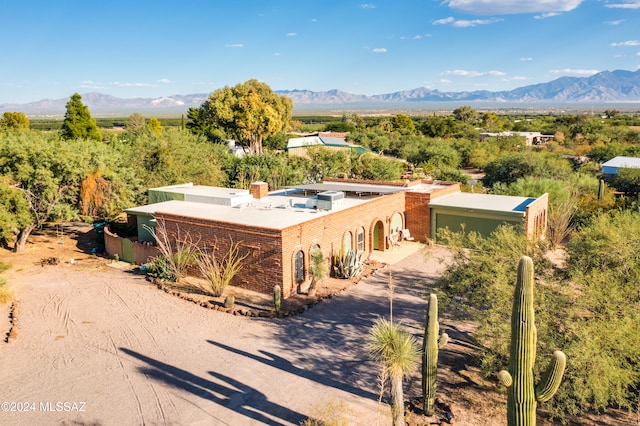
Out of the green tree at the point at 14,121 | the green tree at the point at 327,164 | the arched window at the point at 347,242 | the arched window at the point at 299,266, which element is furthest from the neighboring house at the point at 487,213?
the green tree at the point at 14,121

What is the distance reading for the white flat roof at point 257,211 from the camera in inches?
683

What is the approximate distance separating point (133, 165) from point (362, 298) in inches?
786

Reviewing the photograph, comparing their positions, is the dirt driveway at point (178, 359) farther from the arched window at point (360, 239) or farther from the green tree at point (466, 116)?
the green tree at point (466, 116)

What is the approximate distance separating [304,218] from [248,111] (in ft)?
104

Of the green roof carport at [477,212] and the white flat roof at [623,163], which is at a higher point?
the white flat roof at [623,163]

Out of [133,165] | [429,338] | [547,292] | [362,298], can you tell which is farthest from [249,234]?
[133,165]

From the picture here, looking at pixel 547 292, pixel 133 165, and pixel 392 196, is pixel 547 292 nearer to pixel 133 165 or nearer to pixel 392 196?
pixel 392 196

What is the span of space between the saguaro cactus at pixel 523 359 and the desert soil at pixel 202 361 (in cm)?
175

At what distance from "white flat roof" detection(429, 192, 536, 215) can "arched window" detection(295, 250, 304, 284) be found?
9.50m

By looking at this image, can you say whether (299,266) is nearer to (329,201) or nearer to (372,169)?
(329,201)

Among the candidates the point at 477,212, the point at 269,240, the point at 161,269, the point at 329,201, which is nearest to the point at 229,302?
the point at 269,240

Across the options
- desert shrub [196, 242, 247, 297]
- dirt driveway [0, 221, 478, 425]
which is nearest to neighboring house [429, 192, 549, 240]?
dirt driveway [0, 221, 478, 425]

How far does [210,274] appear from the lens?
16.2 meters

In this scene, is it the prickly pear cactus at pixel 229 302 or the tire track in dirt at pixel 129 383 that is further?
the prickly pear cactus at pixel 229 302
